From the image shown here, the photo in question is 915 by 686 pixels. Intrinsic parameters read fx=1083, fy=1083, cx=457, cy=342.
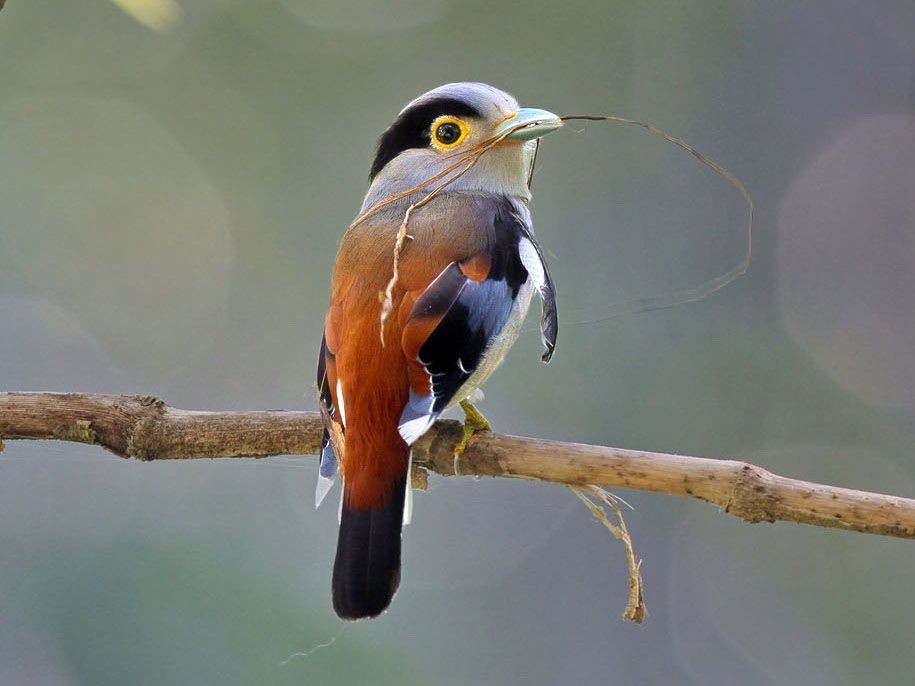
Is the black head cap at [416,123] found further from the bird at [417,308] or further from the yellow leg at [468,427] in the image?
the yellow leg at [468,427]

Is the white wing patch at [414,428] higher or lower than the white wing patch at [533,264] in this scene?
lower

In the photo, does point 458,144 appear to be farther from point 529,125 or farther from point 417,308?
point 417,308

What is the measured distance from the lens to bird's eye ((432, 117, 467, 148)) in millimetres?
1919

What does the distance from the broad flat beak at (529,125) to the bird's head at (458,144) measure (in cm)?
1

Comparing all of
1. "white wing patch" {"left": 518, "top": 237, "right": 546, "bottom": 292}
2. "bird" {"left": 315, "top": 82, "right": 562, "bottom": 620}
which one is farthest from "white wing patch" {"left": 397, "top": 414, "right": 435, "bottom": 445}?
"white wing patch" {"left": 518, "top": 237, "right": 546, "bottom": 292}

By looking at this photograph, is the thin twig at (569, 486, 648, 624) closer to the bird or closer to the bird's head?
the bird

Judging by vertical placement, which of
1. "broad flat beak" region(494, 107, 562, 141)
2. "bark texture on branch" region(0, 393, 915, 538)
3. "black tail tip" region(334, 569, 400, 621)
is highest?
"broad flat beak" region(494, 107, 562, 141)

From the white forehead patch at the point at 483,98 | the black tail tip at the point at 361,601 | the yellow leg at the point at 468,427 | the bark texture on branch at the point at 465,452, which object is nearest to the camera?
the black tail tip at the point at 361,601

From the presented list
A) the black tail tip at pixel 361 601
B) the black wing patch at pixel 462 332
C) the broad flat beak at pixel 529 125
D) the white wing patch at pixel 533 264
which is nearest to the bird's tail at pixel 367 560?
the black tail tip at pixel 361 601

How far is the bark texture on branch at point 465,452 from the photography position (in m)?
1.51

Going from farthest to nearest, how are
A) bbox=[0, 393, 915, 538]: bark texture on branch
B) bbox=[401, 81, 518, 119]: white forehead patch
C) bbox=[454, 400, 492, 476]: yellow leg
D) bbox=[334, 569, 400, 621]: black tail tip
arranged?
bbox=[401, 81, 518, 119]: white forehead patch, bbox=[454, 400, 492, 476]: yellow leg, bbox=[0, 393, 915, 538]: bark texture on branch, bbox=[334, 569, 400, 621]: black tail tip

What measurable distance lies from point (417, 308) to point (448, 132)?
484 millimetres

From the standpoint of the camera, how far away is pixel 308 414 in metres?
1.75

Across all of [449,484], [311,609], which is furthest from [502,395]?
[311,609]
